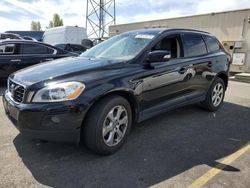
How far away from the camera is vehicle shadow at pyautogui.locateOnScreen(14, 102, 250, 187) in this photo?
2.68 metres

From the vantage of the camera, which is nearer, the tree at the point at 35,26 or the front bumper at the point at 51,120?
the front bumper at the point at 51,120

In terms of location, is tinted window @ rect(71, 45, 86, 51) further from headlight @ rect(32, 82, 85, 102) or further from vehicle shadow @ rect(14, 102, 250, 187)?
headlight @ rect(32, 82, 85, 102)

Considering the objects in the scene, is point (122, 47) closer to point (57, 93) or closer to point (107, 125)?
point (107, 125)

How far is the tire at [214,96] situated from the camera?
5.05 m

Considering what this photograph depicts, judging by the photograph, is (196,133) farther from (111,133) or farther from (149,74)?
(111,133)

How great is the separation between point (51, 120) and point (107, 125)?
28.8 inches

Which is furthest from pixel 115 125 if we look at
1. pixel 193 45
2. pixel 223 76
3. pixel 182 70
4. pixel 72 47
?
pixel 72 47

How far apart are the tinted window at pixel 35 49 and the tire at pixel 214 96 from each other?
4.93 m

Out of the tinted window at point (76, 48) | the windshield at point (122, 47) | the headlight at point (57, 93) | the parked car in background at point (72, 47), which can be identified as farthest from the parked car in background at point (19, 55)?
the tinted window at point (76, 48)

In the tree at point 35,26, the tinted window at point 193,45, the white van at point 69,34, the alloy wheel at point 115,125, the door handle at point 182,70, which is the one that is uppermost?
the tree at point 35,26

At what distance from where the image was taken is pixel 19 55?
7055mm

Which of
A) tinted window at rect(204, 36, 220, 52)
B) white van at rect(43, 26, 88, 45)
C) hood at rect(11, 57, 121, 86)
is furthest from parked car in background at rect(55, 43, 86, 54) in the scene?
hood at rect(11, 57, 121, 86)

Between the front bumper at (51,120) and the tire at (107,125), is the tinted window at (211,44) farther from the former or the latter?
the front bumper at (51,120)

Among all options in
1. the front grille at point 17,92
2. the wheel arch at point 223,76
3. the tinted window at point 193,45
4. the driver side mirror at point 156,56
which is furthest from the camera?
the wheel arch at point 223,76
